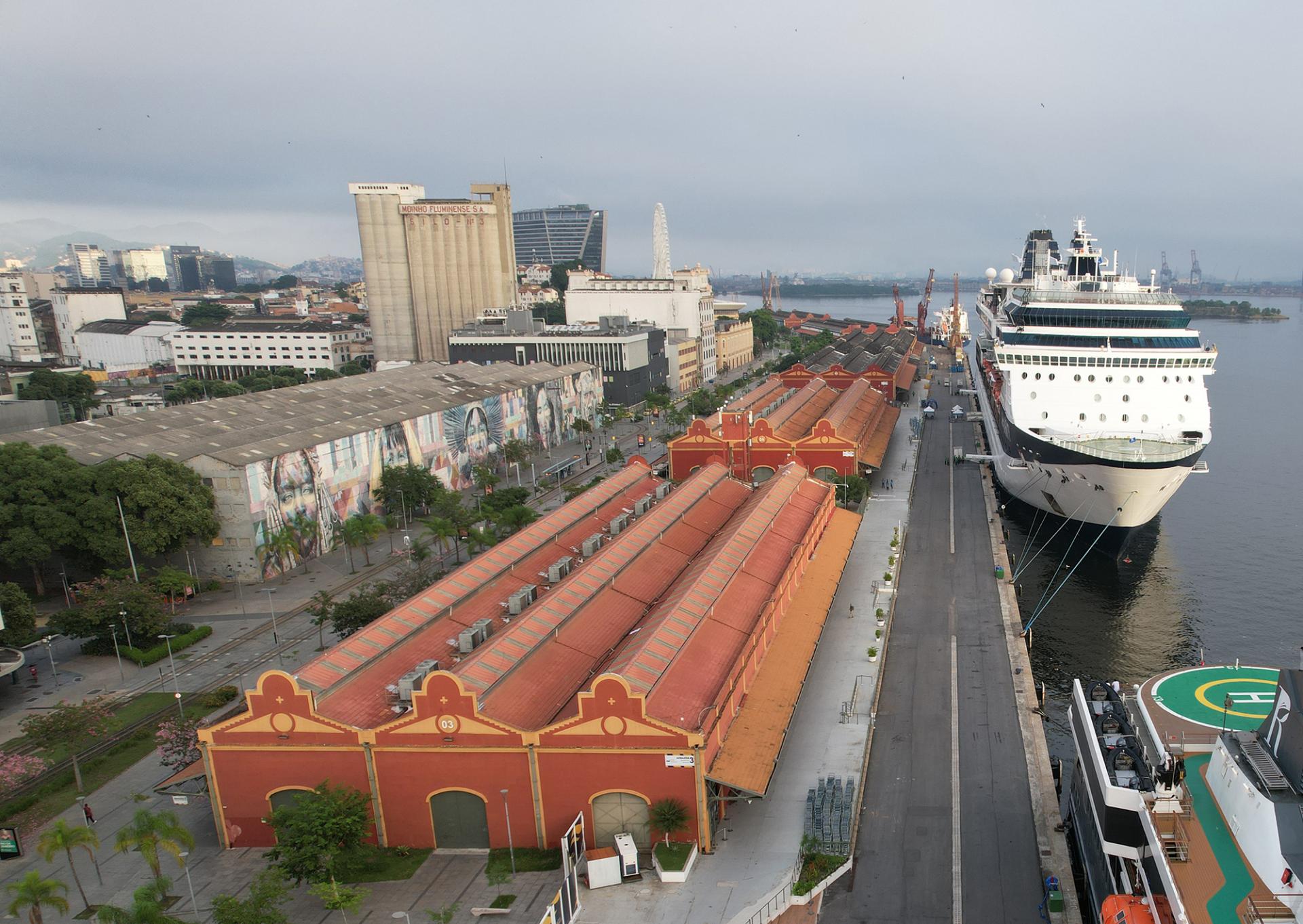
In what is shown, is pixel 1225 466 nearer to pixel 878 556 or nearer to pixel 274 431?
pixel 878 556

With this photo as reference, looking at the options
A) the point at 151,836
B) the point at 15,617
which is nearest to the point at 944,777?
the point at 151,836

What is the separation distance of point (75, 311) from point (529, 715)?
194 meters

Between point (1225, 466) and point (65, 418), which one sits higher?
point (65, 418)

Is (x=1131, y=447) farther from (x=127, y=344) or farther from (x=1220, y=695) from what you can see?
(x=127, y=344)

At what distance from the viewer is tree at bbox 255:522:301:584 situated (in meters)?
57.1

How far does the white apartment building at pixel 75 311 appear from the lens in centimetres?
17938

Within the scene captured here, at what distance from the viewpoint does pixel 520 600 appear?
38781 millimetres

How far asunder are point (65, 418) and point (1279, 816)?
12230 centimetres

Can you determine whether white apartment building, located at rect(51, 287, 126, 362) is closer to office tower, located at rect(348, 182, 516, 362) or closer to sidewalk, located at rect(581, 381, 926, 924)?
office tower, located at rect(348, 182, 516, 362)

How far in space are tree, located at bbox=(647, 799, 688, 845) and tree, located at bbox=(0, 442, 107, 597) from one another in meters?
41.2

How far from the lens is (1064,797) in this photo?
32531mm

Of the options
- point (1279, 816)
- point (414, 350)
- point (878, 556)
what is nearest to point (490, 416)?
point (878, 556)

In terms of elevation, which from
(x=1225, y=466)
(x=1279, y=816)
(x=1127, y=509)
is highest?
(x=1279, y=816)

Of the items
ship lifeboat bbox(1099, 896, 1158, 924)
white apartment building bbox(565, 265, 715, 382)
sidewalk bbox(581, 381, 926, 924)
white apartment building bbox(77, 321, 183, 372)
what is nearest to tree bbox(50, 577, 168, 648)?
sidewalk bbox(581, 381, 926, 924)
